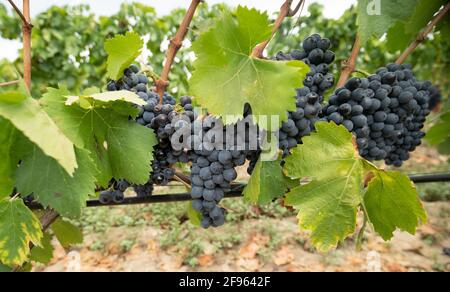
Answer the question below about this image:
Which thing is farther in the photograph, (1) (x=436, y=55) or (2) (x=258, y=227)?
(1) (x=436, y=55)

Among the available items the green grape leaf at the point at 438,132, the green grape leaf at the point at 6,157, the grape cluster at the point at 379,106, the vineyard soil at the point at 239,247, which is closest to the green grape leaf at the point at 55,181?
the green grape leaf at the point at 6,157

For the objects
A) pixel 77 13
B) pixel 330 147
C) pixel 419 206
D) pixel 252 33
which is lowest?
pixel 419 206

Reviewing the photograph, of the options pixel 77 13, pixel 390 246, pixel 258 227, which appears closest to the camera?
pixel 390 246

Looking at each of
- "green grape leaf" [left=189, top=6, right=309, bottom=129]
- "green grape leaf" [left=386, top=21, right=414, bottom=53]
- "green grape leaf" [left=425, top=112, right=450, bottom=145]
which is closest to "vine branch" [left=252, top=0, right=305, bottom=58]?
"green grape leaf" [left=189, top=6, right=309, bottom=129]

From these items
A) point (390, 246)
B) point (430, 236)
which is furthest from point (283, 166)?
point (430, 236)

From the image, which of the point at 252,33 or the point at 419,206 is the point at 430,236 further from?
the point at 252,33

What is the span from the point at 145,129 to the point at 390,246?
266cm

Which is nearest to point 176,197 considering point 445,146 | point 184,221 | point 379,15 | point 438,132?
point 379,15

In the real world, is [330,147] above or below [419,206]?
above

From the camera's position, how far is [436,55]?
4879 mm

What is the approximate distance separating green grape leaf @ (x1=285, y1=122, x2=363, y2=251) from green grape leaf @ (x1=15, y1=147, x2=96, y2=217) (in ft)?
1.25

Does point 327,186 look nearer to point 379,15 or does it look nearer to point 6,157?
point 379,15

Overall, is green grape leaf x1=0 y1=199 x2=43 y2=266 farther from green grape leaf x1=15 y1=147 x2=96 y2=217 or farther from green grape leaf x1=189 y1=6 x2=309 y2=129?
green grape leaf x1=189 y1=6 x2=309 y2=129

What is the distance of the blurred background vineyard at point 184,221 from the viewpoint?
8.89 ft
